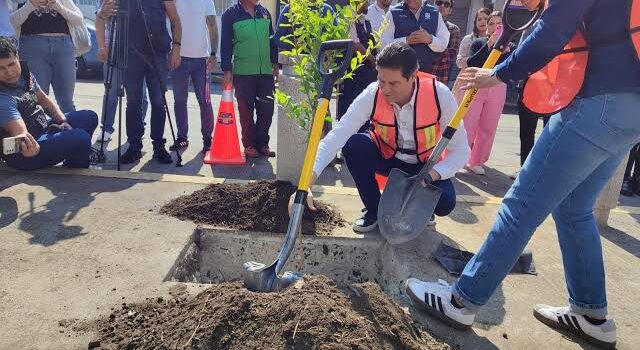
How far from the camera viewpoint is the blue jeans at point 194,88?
564cm

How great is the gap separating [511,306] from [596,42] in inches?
57.6

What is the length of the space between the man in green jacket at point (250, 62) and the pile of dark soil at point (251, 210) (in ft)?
6.16

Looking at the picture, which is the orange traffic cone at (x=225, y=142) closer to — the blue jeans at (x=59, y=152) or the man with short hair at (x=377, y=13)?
the blue jeans at (x=59, y=152)

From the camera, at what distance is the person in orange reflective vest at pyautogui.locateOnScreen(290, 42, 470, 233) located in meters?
3.04

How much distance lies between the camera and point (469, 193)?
510 cm

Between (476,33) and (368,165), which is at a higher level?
(476,33)

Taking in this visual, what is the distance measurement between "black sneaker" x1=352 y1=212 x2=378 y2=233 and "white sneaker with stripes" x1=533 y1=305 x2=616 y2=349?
1286 millimetres

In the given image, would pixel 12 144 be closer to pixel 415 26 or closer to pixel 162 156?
pixel 162 156

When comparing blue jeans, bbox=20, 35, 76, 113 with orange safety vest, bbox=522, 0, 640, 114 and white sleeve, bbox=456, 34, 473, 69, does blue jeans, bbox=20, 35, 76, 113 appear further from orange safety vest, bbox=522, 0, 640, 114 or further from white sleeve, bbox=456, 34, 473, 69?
orange safety vest, bbox=522, 0, 640, 114

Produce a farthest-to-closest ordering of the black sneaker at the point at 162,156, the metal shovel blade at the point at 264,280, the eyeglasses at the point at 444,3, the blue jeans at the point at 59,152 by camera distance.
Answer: the eyeglasses at the point at 444,3, the black sneaker at the point at 162,156, the blue jeans at the point at 59,152, the metal shovel blade at the point at 264,280

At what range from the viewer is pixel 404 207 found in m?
3.16

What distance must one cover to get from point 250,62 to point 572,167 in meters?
4.03

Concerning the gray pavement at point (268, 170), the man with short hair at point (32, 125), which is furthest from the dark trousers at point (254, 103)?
the man with short hair at point (32, 125)

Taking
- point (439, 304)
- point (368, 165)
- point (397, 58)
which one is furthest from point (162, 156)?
point (439, 304)
